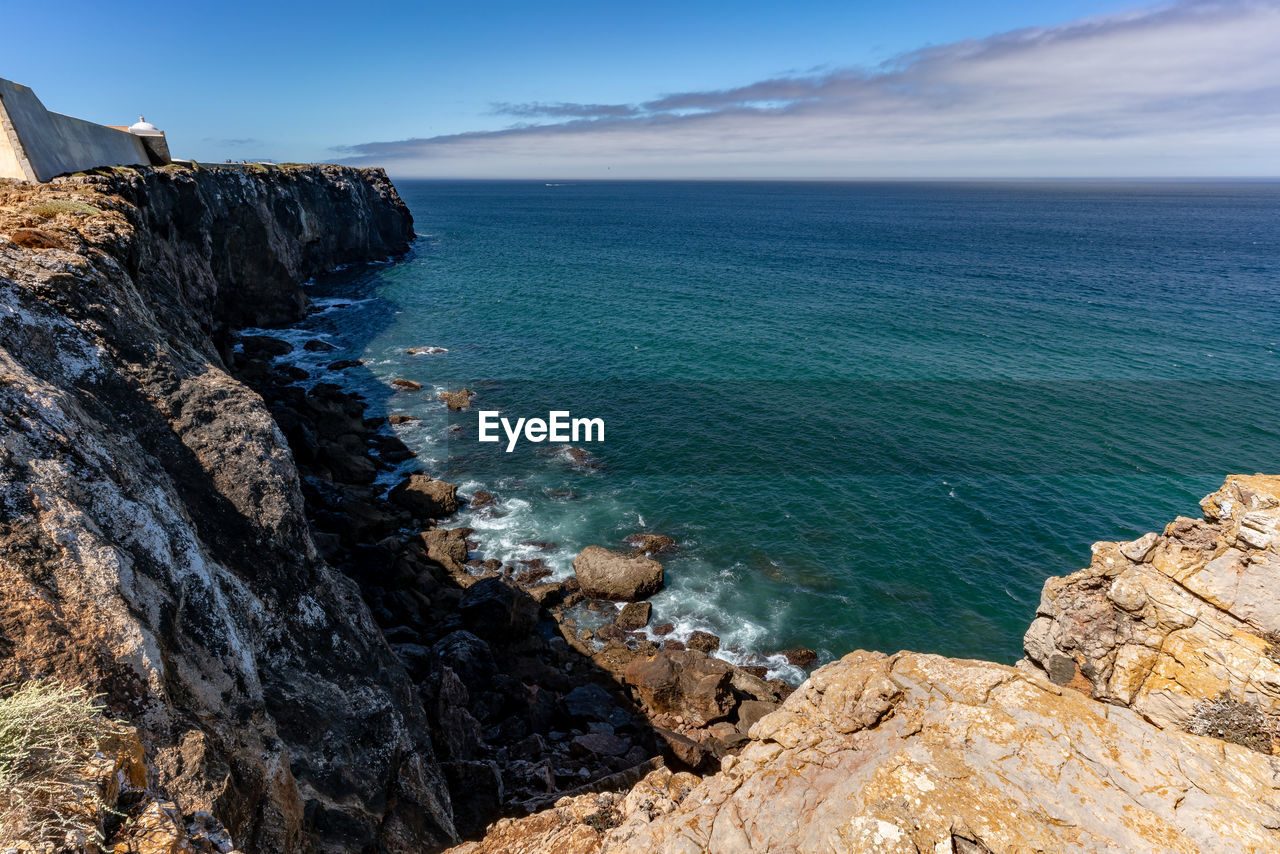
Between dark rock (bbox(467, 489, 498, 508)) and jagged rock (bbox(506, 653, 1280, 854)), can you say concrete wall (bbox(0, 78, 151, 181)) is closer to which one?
dark rock (bbox(467, 489, 498, 508))

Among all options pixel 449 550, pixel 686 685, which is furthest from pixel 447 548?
pixel 686 685

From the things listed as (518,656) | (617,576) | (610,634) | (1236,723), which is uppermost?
(1236,723)

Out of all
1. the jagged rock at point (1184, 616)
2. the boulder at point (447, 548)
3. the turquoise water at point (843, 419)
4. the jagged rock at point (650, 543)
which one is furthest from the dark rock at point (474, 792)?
the jagged rock at point (650, 543)

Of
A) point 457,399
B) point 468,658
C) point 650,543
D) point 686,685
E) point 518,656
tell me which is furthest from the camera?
point 457,399

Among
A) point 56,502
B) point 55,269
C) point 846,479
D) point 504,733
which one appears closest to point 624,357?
point 846,479

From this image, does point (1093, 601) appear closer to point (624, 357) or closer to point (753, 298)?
point (624, 357)

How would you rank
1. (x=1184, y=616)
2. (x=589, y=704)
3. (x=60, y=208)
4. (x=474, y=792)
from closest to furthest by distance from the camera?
(x=1184, y=616) < (x=474, y=792) < (x=60, y=208) < (x=589, y=704)

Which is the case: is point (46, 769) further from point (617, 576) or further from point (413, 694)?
point (617, 576)
